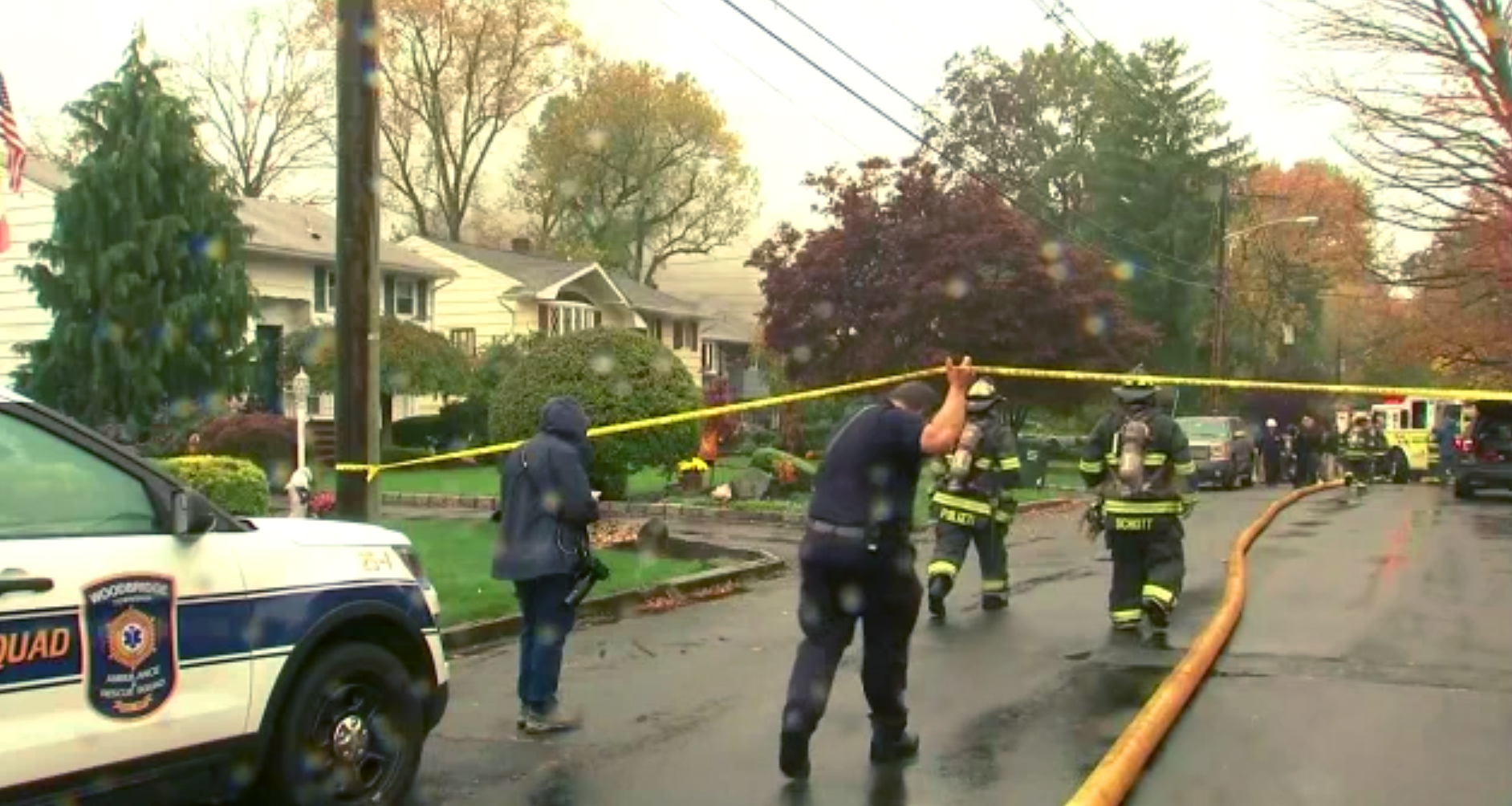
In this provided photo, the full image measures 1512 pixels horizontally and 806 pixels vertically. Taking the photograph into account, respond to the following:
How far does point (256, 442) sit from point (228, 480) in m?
10.0

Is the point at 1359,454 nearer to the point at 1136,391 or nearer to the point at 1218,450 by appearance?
the point at 1218,450

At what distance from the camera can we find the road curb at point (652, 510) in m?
19.1

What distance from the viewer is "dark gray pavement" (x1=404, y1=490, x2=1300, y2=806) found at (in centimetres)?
622

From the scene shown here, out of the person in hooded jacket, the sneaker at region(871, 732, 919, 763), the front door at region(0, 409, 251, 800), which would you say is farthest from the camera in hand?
the front door at region(0, 409, 251, 800)

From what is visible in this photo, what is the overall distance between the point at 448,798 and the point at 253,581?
143 centimetres

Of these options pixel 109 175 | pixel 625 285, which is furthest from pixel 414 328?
pixel 625 285

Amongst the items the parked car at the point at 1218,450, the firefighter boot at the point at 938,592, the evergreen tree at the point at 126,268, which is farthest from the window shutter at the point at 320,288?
the firefighter boot at the point at 938,592

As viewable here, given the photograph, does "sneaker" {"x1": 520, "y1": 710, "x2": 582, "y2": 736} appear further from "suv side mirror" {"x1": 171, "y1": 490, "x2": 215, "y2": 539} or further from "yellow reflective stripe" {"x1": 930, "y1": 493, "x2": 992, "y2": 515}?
"yellow reflective stripe" {"x1": 930, "y1": 493, "x2": 992, "y2": 515}

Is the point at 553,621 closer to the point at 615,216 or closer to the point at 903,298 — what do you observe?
the point at 903,298

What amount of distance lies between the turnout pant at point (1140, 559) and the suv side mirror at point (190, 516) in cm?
665

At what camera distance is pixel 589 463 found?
25.2 feet

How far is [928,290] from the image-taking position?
32031 mm

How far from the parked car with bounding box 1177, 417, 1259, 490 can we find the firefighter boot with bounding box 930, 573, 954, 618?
24.2 m

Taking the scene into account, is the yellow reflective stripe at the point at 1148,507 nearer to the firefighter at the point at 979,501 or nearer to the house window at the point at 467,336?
the firefighter at the point at 979,501
